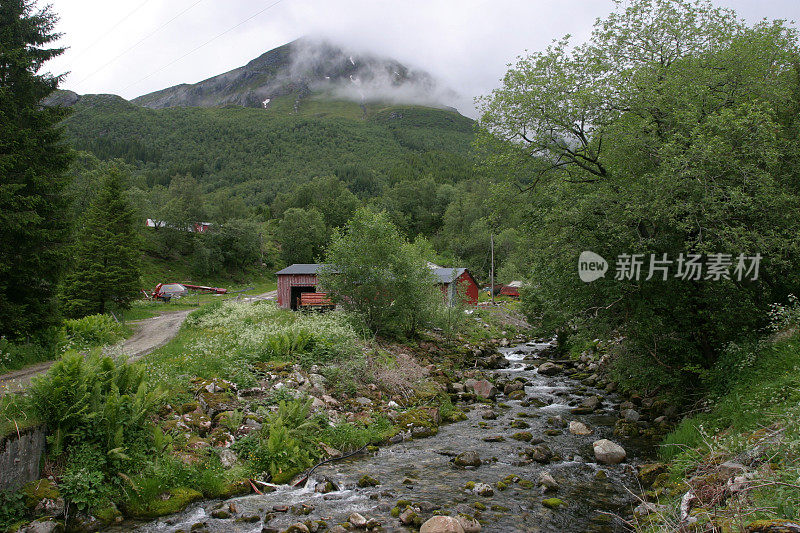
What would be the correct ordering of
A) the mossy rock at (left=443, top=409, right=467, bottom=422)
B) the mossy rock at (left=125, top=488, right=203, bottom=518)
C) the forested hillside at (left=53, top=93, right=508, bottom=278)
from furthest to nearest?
the forested hillside at (left=53, top=93, right=508, bottom=278), the mossy rock at (left=443, top=409, right=467, bottom=422), the mossy rock at (left=125, top=488, right=203, bottom=518)

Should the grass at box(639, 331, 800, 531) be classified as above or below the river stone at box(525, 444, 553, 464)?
above

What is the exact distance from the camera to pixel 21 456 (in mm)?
8305

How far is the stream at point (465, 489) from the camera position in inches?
346

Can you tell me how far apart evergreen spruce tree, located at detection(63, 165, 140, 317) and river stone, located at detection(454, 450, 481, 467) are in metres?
23.6

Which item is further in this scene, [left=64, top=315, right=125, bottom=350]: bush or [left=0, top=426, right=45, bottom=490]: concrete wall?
[left=64, top=315, right=125, bottom=350]: bush

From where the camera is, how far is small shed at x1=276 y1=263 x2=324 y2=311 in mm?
36656

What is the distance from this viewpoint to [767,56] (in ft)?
48.1

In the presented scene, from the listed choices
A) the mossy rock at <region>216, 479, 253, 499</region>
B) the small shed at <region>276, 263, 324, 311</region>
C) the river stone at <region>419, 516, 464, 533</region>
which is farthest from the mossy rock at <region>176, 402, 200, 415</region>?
the small shed at <region>276, 263, 324, 311</region>

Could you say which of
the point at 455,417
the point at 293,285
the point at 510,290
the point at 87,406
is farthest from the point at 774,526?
the point at 510,290

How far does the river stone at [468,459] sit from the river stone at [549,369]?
12.9 meters

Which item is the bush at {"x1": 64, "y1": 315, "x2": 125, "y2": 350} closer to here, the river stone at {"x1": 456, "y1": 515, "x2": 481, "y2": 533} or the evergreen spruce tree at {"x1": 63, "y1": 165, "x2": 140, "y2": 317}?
the evergreen spruce tree at {"x1": 63, "y1": 165, "x2": 140, "y2": 317}

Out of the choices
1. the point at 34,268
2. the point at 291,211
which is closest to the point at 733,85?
the point at 34,268

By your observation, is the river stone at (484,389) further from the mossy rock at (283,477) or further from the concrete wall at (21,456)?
the concrete wall at (21,456)

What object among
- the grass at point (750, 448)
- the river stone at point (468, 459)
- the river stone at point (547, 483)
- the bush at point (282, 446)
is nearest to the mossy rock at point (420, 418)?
the river stone at point (468, 459)
